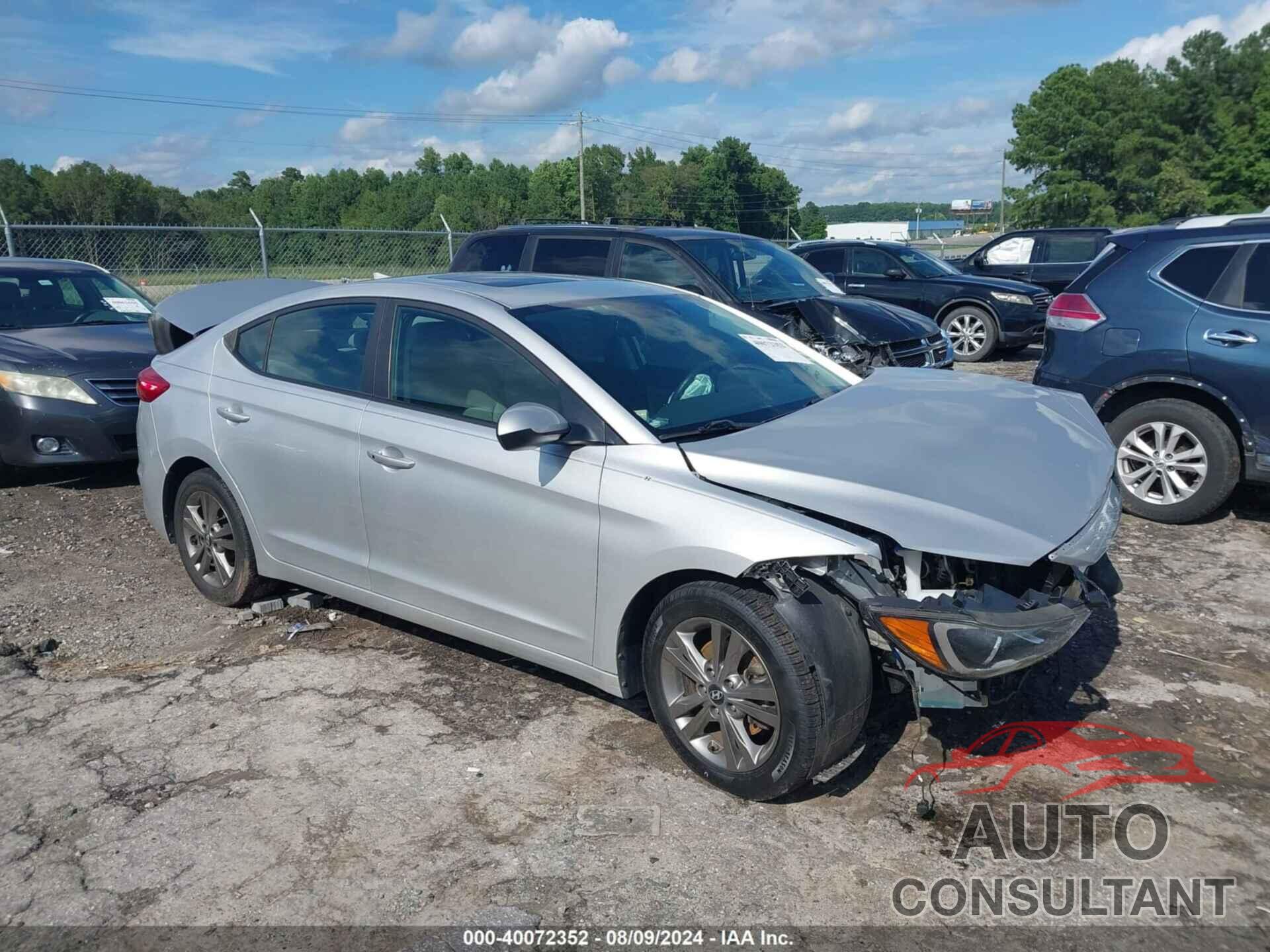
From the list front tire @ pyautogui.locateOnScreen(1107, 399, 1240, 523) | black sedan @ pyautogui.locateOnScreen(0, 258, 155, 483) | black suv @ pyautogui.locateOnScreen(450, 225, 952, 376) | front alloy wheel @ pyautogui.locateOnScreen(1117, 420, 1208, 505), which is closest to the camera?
front tire @ pyautogui.locateOnScreen(1107, 399, 1240, 523)

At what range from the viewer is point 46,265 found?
338 inches

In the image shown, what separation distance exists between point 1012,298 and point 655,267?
6875mm

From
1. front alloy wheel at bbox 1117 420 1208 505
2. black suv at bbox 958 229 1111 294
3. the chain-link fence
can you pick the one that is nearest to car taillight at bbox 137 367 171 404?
front alloy wheel at bbox 1117 420 1208 505

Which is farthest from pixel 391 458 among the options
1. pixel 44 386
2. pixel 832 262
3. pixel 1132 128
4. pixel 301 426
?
pixel 1132 128

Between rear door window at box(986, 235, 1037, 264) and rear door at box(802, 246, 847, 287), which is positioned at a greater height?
rear door window at box(986, 235, 1037, 264)

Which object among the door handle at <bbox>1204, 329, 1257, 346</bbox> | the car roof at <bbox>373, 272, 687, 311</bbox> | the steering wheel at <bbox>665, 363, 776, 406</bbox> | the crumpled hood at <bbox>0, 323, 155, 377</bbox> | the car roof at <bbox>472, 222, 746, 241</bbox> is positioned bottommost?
the crumpled hood at <bbox>0, 323, 155, 377</bbox>

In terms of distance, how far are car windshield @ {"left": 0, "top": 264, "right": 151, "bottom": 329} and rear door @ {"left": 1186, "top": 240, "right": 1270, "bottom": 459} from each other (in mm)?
7858

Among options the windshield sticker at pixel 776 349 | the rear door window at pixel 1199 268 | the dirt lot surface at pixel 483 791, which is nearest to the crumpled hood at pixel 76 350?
the dirt lot surface at pixel 483 791

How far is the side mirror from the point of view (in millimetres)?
3494

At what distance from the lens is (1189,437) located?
6129mm

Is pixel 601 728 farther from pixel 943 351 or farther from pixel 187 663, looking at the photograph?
pixel 943 351

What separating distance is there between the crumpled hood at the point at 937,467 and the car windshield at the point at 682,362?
0.52 feet

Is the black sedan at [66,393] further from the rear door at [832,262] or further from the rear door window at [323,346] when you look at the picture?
the rear door at [832,262]

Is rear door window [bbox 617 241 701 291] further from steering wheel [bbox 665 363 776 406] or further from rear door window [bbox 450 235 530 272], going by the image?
steering wheel [bbox 665 363 776 406]
